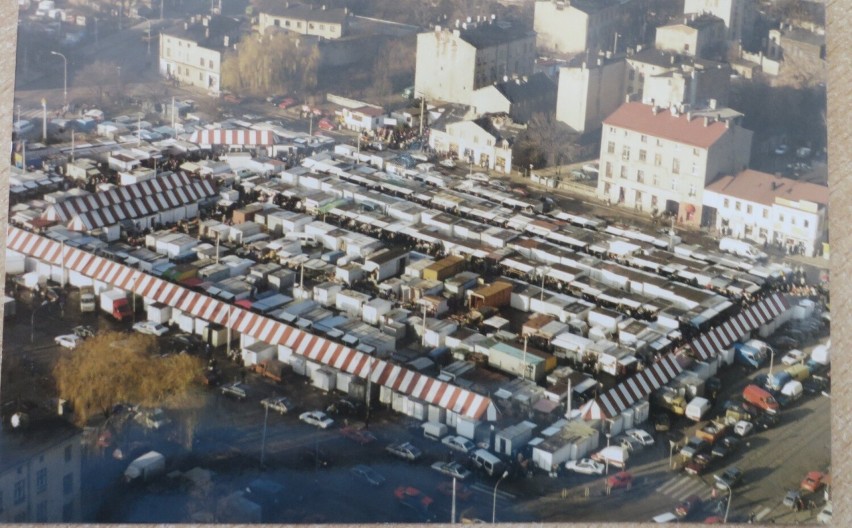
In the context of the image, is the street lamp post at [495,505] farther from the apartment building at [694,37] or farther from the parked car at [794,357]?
the apartment building at [694,37]

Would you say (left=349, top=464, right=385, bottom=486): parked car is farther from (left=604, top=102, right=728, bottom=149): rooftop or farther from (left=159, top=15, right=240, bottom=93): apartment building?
(left=159, top=15, right=240, bottom=93): apartment building

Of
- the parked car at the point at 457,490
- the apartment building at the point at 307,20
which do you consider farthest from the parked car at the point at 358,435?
the apartment building at the point at 307,20

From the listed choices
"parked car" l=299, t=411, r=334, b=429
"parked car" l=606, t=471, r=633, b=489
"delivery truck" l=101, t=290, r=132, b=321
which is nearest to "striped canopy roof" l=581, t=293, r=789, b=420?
"parked car" l=606, t=471, r=633, b=489

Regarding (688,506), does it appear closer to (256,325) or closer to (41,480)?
(256,325)

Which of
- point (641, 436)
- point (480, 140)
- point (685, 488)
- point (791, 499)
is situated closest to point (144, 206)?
point (480, 140)

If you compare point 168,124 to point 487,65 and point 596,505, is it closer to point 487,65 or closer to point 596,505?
point 487,65

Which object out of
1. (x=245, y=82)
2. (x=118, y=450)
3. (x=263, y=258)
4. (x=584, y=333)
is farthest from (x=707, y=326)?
(x=245, y=82)
